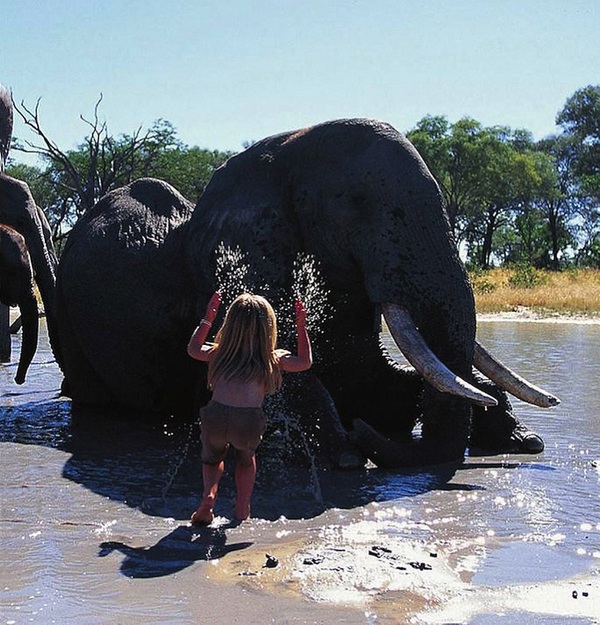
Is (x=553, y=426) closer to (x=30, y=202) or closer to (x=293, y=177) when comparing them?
(x=293, y=177)

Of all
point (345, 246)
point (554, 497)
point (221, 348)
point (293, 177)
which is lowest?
point (554, 497)

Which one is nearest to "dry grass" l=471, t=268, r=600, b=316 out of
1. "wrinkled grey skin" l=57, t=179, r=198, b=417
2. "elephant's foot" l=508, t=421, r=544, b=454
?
"wrinkled grey skin" l=57, t=179, r=198, b=417

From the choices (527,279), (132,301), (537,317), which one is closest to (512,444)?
(132,301)

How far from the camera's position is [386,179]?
7.05m

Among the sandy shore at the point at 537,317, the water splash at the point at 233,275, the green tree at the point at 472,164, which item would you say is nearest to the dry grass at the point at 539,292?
the sandy shore at the point at 537,317

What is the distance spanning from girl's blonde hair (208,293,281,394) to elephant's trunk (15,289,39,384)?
4.07 meters

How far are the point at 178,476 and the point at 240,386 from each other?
4.80 feet

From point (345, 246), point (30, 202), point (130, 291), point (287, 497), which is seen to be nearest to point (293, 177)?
point (345, 246)

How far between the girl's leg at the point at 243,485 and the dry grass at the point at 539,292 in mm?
22826

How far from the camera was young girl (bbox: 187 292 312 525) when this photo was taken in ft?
17.7

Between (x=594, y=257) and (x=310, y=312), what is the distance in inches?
2040

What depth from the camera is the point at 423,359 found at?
667 centimetres

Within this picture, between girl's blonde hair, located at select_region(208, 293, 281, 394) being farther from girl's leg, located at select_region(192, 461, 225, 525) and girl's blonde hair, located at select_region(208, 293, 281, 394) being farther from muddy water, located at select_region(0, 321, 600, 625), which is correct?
muddy water, located at select_region(0, 321, 600, 625)

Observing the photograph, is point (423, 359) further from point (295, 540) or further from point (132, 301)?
point (132, 301)
